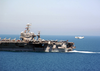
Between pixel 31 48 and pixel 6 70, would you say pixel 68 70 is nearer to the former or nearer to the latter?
pixel 6 70

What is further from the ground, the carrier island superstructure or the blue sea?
the carrier island superstructure

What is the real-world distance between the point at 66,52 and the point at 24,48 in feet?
39.2

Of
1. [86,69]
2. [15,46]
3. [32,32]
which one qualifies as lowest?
[86,69]

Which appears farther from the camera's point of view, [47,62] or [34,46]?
[34,46]

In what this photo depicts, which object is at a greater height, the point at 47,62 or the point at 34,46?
the point at 34,46

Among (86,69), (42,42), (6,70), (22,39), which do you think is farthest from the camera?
(22,39)

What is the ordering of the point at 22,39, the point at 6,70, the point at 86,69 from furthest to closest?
1. the point at 22,39
2. the point at 86,69
3. the point at 6,70

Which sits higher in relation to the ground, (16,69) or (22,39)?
(22,39)

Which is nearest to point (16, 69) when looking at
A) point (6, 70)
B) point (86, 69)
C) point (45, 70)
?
point (6, 70)

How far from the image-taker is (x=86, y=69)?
28.8 metres

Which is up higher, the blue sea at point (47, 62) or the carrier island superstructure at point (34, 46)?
the carrier island superstructure at point (34, 46)

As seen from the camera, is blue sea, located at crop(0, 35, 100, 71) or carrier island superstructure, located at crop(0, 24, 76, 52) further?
carrier island superstructure, located at crop(0, 24, 76, 52)

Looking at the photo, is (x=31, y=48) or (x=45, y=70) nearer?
(x=45, y=70)

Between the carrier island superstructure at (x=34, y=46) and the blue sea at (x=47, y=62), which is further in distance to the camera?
the carrier island superstructure at (x=34, y=46)
